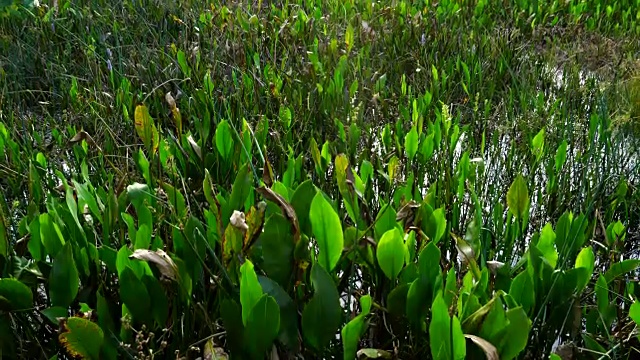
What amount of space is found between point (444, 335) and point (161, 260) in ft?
1.68

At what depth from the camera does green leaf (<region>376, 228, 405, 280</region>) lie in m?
1.37

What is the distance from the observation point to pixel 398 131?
2455 mm

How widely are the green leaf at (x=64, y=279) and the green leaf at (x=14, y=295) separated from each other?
46mm

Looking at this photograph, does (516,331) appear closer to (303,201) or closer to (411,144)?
(303,201)

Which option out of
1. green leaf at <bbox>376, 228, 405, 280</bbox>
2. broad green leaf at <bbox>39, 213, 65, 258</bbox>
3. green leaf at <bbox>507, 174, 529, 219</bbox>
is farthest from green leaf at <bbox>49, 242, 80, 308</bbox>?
green leaf at <bbox>507, 174, 529, 219</bbox>

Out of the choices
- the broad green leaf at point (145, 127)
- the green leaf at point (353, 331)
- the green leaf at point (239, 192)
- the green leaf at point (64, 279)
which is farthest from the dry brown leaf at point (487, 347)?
the broad green leaf at point (145, 127)

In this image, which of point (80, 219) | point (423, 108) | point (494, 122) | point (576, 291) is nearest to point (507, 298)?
point (576, 291)

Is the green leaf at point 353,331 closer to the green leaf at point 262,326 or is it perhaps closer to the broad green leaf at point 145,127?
the green leaf at point 262,326

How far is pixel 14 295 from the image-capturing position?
4.40ft

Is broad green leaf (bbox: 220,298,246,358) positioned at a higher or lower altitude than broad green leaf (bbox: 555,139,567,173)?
higher

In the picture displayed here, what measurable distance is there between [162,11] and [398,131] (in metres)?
2.62

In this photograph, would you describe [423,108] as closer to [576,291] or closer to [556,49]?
[576,291]

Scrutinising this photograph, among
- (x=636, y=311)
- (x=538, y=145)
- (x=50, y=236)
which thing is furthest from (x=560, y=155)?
(x=50, y=236)

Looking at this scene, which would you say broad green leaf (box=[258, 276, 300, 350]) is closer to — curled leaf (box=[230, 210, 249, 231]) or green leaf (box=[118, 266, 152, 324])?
curled leaf (box=[230, 210, 249, 231])
